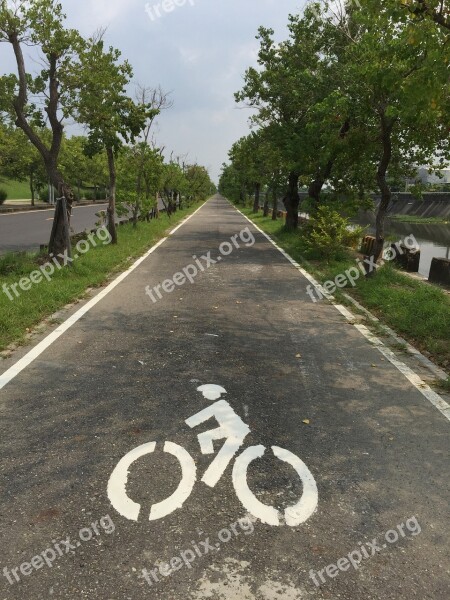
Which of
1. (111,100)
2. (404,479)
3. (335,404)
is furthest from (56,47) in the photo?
(404,479)

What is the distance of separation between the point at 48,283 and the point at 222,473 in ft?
22.7

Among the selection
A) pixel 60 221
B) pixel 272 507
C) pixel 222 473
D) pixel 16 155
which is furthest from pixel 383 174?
pixel 16 155

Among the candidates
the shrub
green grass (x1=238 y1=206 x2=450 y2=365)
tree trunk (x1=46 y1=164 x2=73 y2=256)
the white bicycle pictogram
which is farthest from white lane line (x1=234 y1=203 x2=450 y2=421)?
tree trunk (x1=46 y1=164 x2=73 y2=256)

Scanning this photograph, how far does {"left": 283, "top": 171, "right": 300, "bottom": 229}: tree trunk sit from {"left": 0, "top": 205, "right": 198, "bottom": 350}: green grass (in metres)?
8.72

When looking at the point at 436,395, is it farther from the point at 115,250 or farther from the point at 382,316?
the point at 115,250

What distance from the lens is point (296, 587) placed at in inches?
97.0

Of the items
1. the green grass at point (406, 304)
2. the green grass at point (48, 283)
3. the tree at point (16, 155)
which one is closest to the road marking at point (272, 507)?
the green grass at point (406, 304)

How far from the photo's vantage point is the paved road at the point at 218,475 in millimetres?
2539

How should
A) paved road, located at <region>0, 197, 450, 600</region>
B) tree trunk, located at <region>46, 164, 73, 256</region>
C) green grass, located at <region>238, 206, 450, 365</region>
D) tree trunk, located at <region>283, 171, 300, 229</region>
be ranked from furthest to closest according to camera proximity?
tree trunk, located at <region>283, 171, 300, 229</region>
tree trunk, located at <region>46, 164, 73, 256</region>
green grass, located at <region>238, 206, 450, 365</region>
paved road, located at <region>0, 197, 450, 600</region>

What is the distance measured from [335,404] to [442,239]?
38636mm

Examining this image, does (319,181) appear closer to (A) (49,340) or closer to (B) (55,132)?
(B) (55,132)

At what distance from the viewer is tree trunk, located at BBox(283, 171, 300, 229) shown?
21.7m

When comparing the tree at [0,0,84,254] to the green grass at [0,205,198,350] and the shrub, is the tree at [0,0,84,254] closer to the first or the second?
the green grass at [0,205,198,350]

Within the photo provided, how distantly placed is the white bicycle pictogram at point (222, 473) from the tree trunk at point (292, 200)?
61.7ft
